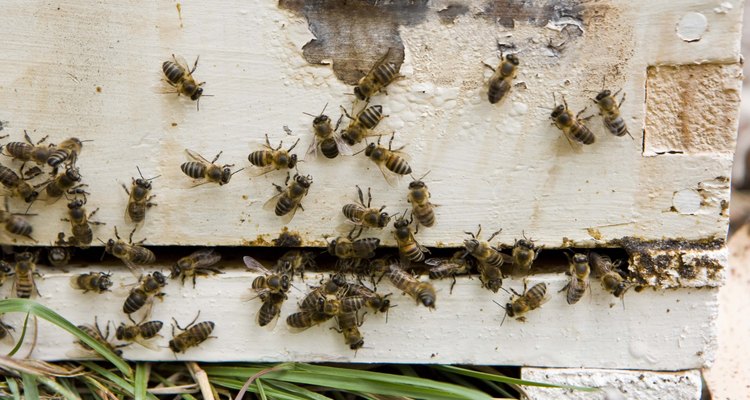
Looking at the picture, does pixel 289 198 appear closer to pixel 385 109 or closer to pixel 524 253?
pixel 385 109

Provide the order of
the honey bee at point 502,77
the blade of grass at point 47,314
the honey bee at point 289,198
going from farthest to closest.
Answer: the blade of grass at point 47,314
the honey bee at point 289,198
the honey bee at point 502,77

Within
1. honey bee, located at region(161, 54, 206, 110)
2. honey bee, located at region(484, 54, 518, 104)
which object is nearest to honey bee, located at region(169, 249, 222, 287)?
honey bee, located at region(161, 54, 206, 110)

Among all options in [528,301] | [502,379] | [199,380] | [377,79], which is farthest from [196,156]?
[502,379]

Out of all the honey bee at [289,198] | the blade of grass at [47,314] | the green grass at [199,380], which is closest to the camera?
the honey bee at [289,198]

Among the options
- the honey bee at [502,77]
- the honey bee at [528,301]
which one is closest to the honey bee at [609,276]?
the honey bee at [528,301]

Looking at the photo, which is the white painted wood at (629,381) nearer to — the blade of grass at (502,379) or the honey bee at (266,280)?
the blade of grass at (502,379)

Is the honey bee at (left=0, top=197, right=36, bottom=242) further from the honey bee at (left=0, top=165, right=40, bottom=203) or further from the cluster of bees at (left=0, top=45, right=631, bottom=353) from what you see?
the honey bee at (left=0, top=165, right=40, bottom=203)

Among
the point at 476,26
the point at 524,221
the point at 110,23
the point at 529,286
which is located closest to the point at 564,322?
the point at 529,286
